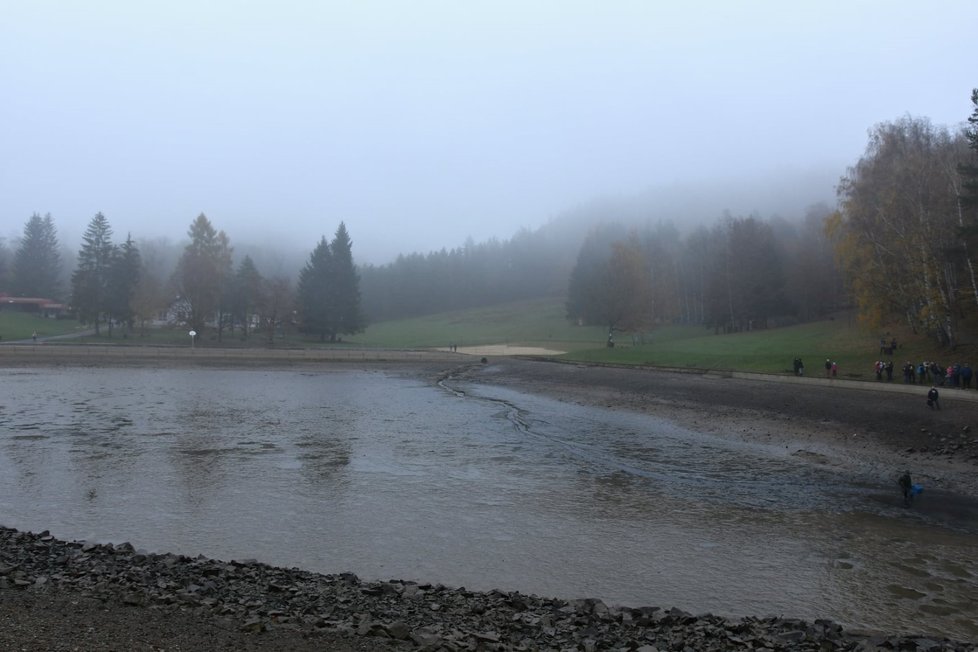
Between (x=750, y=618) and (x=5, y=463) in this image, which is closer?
(x=750, y=618)

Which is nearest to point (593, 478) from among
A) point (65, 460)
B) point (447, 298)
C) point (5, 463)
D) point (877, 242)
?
point (65, 460)

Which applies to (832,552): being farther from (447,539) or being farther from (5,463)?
(5,463)

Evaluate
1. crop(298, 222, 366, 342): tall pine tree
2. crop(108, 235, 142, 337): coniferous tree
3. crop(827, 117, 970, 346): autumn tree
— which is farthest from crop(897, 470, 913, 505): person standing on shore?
crop(108, 235, 142, 337): coniferous tree

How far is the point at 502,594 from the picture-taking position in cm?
966

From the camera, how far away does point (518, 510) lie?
15258 millimetres

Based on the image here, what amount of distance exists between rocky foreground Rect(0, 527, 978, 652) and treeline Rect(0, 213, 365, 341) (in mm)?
79140

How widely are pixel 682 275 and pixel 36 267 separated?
11328cm

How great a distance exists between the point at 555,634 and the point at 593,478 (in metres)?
11.1

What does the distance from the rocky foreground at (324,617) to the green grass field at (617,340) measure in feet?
117

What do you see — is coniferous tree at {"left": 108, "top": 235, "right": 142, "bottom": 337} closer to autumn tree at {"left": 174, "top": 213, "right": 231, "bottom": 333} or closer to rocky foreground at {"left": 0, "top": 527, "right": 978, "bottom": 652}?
autumn tree at {"left": 174, "top": 213, "right": 231, "bottom": 333}

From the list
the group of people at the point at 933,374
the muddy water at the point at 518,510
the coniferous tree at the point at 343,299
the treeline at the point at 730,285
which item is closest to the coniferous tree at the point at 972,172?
the group of people at the point at 933,374

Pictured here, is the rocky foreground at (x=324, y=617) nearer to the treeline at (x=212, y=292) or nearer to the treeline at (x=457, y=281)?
the treeline at (x=212, y=292)

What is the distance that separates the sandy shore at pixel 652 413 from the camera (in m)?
7.19

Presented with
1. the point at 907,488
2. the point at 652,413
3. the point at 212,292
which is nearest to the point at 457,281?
the point at 212,292
